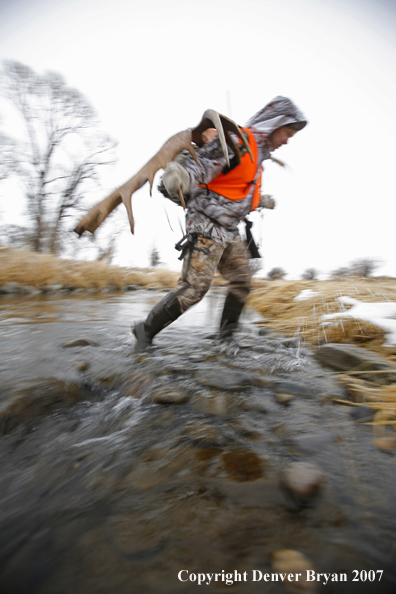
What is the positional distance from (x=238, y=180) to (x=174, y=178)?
64cm

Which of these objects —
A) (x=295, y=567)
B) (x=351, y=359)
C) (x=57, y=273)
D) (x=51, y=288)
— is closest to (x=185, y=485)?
(x=295, y=567)

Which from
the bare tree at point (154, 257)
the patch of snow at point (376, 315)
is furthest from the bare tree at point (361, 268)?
the bare tree at point (154, 257)

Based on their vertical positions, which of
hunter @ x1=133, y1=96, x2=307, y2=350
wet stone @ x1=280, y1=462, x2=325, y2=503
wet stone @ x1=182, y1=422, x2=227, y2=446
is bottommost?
wet stone @ x1=182, y1=422, x2=227, y2=446

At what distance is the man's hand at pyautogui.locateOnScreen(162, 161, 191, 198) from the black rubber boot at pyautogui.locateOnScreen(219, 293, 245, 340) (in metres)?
1.15

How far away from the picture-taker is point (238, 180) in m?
2.02

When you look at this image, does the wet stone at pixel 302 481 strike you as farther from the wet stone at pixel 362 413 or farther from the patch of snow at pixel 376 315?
the patch of snow at pixel 376 315

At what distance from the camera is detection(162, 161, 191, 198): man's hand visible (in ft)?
5.20

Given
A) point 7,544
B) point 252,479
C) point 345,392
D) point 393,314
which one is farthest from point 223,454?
point 393,314

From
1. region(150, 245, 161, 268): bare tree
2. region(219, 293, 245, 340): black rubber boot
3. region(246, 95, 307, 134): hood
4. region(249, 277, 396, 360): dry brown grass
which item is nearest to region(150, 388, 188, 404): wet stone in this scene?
region(219, 293, 245, 340): black rubber boot

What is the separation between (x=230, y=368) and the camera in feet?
5.81

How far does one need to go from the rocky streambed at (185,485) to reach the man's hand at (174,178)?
1109 millimetres

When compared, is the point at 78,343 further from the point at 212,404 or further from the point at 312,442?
the point at 312,442

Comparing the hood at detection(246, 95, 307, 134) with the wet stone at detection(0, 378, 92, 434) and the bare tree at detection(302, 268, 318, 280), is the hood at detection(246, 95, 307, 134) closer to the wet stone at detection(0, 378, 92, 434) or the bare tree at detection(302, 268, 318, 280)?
the wet stone at detection(0, 378, 92, 434)

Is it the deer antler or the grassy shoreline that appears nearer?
the deer antler
